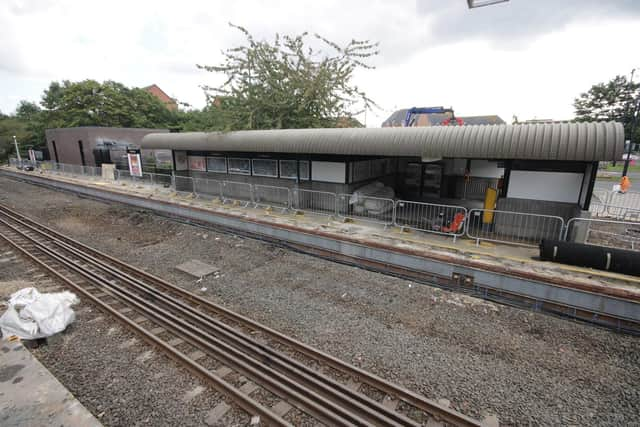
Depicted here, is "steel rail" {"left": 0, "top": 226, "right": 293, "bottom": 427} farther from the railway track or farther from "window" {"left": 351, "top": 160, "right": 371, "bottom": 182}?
"window" {"left": 351, "top": 160, "right": 371, "bottom": 182}

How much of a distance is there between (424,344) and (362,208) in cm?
707

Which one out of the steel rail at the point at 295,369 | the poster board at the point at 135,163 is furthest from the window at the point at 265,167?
the poster board at the point at 135,163

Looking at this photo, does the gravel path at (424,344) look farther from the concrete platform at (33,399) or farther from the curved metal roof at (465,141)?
the curved metal roof at (465,141)

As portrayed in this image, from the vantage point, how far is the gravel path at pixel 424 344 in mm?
4176

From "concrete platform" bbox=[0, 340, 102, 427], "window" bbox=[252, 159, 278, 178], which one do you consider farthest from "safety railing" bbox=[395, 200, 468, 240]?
"concrete platform" bbox=[0, 340, 102, 427]

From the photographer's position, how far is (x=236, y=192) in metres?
15.4

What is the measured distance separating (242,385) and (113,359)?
241cm

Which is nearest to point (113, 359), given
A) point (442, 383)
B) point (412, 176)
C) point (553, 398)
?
point (442, 383)

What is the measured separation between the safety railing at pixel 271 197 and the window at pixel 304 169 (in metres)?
1.01

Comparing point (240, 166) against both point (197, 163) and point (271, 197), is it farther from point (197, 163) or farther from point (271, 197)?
point (197, 163)

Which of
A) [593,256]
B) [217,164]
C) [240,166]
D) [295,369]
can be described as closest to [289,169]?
[240,166]

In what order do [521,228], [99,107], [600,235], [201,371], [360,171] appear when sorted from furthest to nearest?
[99,107]
[360,171]
[600,235]
[521,228]
[201,371]

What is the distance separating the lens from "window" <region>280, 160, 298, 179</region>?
1325cm

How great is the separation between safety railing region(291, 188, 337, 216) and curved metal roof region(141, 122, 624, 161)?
2.12 metres
